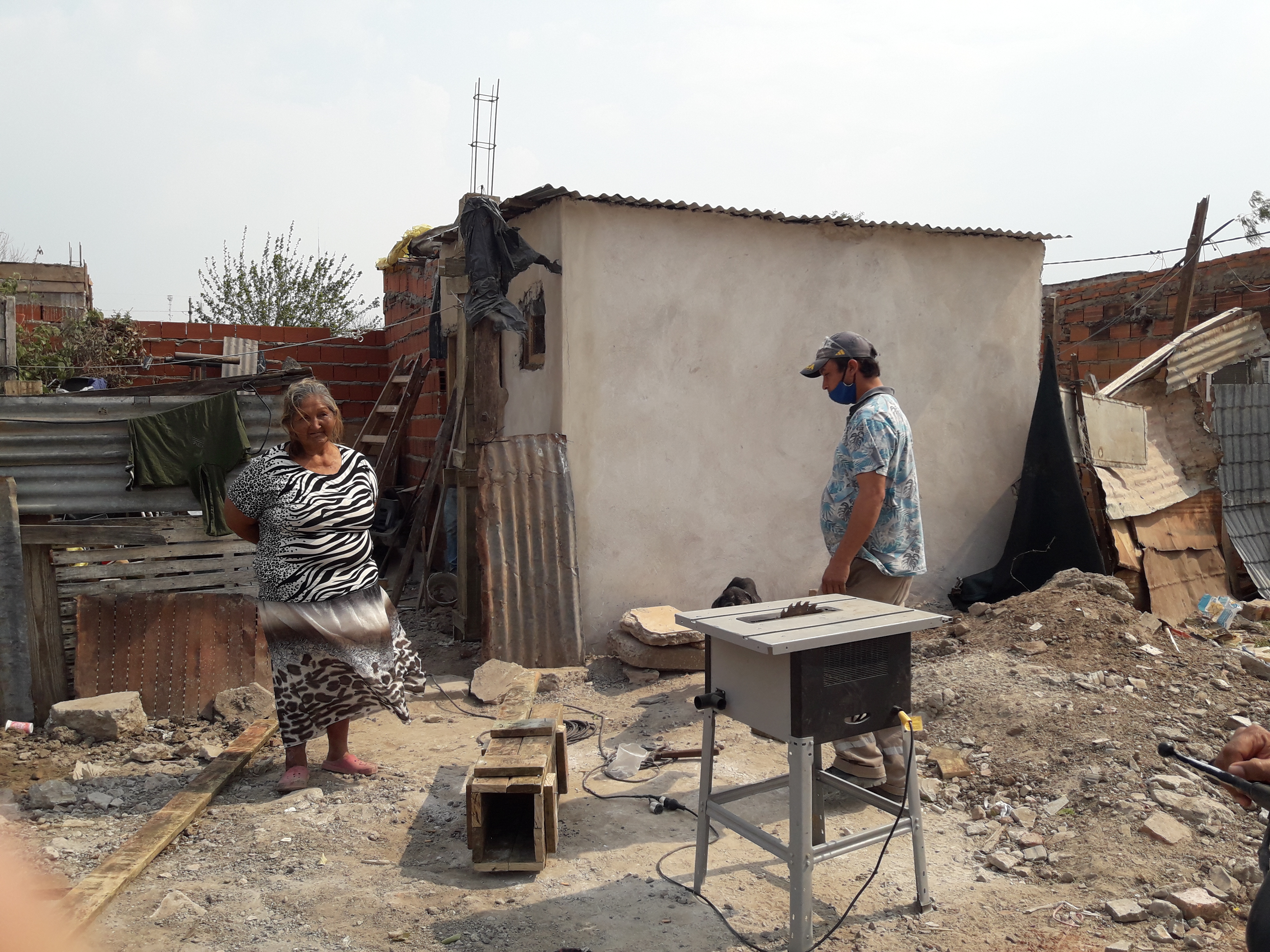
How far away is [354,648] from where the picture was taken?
4.30 metres

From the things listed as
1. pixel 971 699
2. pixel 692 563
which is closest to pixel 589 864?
pixel 971 699

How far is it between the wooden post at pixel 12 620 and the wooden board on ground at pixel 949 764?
5.27 meters

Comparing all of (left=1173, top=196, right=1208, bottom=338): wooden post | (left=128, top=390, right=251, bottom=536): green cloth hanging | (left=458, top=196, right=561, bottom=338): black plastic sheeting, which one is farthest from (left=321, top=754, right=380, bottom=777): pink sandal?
(left=1173, top=196, right=1208, bottom=338): wooden post

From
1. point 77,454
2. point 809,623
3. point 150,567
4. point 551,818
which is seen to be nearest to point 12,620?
point 150,567

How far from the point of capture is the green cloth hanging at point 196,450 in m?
5.87

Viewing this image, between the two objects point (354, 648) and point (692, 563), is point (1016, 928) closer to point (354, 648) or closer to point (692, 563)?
point (354, 648)

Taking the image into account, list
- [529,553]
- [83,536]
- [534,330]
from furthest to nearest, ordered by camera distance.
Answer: [534,330] → [529,553] → [83,536]

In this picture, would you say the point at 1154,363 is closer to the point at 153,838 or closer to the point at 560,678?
the point at 560,678

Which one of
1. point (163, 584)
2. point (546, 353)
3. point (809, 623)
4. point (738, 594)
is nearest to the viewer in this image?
point (809, 623)

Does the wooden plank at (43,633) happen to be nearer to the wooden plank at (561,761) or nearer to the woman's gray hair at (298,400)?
the woman's gray hair at (298,400)

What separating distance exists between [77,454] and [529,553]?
2965 millimetres

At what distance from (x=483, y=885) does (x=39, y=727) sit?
→ 3.64 m

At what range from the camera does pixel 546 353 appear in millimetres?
7070

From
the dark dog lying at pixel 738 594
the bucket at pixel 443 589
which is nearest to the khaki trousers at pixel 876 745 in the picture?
the dark dog lying at pixel 738 594
